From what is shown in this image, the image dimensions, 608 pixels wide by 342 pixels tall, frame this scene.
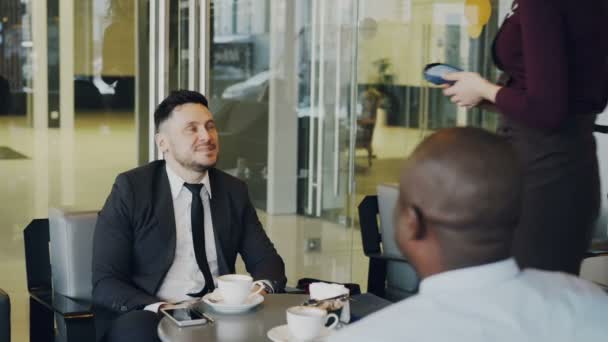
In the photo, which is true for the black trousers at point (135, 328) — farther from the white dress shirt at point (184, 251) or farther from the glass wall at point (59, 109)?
the glass wall at point (59, 109)

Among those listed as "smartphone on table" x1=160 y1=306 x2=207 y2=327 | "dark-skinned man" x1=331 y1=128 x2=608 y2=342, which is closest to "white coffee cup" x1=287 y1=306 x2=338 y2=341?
"smartphone on table" x1=160 y1=306 x2=207 y2=327

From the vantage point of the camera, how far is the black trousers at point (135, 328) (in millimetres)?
3127

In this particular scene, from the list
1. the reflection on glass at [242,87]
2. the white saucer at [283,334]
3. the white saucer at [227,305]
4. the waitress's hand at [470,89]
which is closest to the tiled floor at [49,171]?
the reflection on glass at [242,87]

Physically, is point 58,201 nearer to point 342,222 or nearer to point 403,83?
point 342,222

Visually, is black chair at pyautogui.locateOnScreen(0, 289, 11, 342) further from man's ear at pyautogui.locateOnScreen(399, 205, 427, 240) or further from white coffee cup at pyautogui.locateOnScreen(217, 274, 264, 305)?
man's ear at pyautogui.locateOnScreen(399, 205, 427, 240)

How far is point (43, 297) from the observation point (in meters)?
3.68

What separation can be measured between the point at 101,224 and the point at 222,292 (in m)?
0.95

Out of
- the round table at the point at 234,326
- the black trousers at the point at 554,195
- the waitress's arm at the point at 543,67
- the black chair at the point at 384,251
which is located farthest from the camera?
the black chair at the point at 384,251

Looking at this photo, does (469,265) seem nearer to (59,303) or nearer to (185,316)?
(185,316)

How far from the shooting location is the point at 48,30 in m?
5.42

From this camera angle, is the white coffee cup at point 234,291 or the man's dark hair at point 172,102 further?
the man's dark hair at point 172,102

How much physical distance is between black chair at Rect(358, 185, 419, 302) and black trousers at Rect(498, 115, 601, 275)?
199cm

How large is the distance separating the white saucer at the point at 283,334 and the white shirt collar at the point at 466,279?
1048 millimetres

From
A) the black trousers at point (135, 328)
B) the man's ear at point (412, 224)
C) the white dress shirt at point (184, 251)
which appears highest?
the man's ear at point (412, 224)
